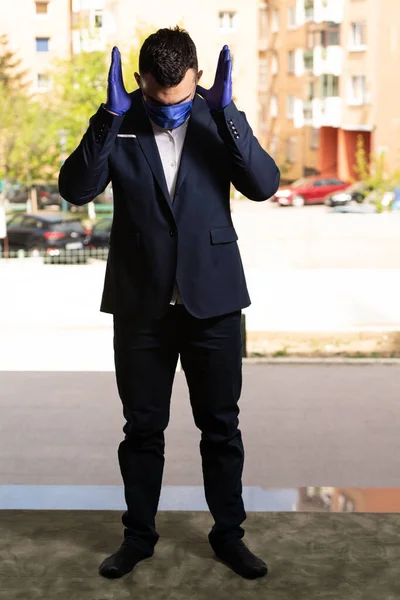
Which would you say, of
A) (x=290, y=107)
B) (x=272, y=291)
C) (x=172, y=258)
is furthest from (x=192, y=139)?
(x=290, y=107)

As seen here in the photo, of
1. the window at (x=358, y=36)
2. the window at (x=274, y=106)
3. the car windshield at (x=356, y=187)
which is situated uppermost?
the window at (x=358, y=36)

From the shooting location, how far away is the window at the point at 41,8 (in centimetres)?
3058

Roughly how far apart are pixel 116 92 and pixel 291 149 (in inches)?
1324

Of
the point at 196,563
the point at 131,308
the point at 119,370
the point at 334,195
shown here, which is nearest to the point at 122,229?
the point at 131,308

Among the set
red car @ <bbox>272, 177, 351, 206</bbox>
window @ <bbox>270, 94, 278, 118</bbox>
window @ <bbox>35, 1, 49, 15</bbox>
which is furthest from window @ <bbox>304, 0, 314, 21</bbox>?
window @ <bbox>35, 1, 49, 15</bbox>

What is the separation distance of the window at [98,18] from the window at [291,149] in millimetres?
9664

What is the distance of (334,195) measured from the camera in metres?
27.0

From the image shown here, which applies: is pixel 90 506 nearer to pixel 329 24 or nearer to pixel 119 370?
pixel 119 370

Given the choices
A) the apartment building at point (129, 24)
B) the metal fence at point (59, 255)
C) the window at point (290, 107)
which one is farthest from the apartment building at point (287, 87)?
the metal fence at point (59, 255)

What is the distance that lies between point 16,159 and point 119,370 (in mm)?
20925

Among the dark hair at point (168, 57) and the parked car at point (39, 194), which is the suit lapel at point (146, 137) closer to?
the dark hair at point (168, 57)

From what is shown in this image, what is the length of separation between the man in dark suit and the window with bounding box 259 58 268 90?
34.9 meters

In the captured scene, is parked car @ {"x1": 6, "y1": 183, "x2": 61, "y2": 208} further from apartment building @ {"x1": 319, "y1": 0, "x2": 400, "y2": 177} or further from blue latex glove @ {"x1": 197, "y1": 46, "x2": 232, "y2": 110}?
Answer: blue latex glove @ {"x1": 197, "y1": 46, "x2": 232, "y2": 110}

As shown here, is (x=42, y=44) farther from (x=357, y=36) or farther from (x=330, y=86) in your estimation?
(x=357, y=36)
